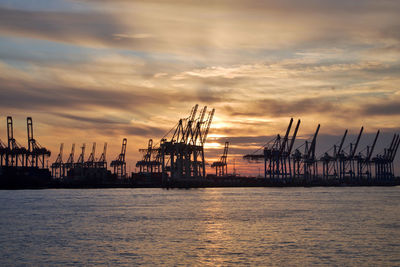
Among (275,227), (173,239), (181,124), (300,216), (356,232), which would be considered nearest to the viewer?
(173,239)

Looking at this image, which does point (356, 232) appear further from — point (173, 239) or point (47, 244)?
point (47, 244)

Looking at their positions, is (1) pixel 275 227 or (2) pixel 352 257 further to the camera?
(1) pixel 275 227

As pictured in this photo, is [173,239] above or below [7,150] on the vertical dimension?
below

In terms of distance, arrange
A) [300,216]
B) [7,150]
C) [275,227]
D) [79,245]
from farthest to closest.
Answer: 1. [7,150]
2. [300,216]
3. [275,227]
4. [79,245]

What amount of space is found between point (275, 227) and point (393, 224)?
11275 millimetres

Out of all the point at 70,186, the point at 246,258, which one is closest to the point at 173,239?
the point at 246,258

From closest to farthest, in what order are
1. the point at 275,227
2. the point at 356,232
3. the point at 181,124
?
the point at 356,232
the point at 275,227
the point at 181,124

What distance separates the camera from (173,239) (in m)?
37.9

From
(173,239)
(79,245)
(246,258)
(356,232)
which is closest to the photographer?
(246,258)

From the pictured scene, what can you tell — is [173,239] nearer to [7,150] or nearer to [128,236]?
[128,236]

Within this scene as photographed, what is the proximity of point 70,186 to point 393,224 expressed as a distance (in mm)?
146777

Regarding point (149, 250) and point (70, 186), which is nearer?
point (149, 250)

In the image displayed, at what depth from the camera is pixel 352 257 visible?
29.9 meters

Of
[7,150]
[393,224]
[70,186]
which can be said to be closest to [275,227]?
[393,224]
